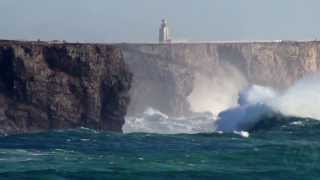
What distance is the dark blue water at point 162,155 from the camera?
3606cm

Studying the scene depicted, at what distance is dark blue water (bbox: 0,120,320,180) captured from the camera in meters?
36.1

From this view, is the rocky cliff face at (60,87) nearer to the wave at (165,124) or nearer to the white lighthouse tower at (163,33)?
the wave at (165,124)

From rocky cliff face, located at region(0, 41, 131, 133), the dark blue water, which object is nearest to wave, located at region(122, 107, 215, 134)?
rocky cliff face, located at region(0, 41, 131, 133)

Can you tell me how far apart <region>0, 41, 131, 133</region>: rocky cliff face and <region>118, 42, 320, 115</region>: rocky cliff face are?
74.1 ft

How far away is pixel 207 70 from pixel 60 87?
42.7 m

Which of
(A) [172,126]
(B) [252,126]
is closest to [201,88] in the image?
(A) [172,126]

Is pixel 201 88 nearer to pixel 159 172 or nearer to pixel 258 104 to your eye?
pixel 258 104

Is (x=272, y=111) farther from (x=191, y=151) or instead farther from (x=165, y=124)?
(x=191, y=151)

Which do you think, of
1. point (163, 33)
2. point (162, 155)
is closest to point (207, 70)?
point (163, 33)

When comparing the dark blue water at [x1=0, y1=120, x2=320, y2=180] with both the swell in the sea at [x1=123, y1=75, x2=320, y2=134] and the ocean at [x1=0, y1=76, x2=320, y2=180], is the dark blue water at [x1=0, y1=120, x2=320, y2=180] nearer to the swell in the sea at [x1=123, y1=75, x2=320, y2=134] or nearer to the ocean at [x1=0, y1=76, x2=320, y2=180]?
the ocean at [x1=0, y1=76, x2=320, y2=180]

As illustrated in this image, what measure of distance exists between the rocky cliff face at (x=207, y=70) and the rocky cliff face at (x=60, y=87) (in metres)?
22.6

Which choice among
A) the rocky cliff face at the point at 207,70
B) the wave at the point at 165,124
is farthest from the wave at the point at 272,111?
the rocky cliff face at the point at 207,70

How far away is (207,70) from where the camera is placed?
99.8 meters

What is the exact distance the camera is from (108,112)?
59.3m
